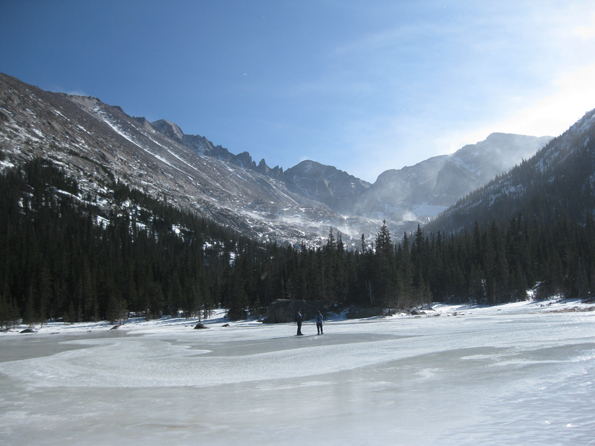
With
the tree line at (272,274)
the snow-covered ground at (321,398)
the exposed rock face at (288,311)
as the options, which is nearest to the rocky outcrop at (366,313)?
the exposed rock face at (288,311)

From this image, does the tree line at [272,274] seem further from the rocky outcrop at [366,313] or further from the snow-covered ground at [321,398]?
the snow-covered ground at [321,398]

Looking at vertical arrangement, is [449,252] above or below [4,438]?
above

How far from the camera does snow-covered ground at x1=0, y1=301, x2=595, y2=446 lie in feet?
25.1

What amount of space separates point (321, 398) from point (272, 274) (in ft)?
252

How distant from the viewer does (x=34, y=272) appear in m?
83.3

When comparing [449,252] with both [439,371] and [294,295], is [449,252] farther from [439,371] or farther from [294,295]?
[439,371]

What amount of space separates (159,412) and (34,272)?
91.3 metres

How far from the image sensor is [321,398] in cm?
1097

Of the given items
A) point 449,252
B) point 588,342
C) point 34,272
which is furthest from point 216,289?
point 588,342

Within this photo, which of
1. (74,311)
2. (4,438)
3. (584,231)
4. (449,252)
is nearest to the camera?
(4,438)

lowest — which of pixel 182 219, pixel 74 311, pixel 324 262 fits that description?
pixel 74 311

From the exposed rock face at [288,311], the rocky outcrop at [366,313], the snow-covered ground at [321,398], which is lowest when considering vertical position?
the rocky outcrop at [366,313]

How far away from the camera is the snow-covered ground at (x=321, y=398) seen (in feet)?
25.1

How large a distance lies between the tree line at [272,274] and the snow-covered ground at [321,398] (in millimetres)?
52586
